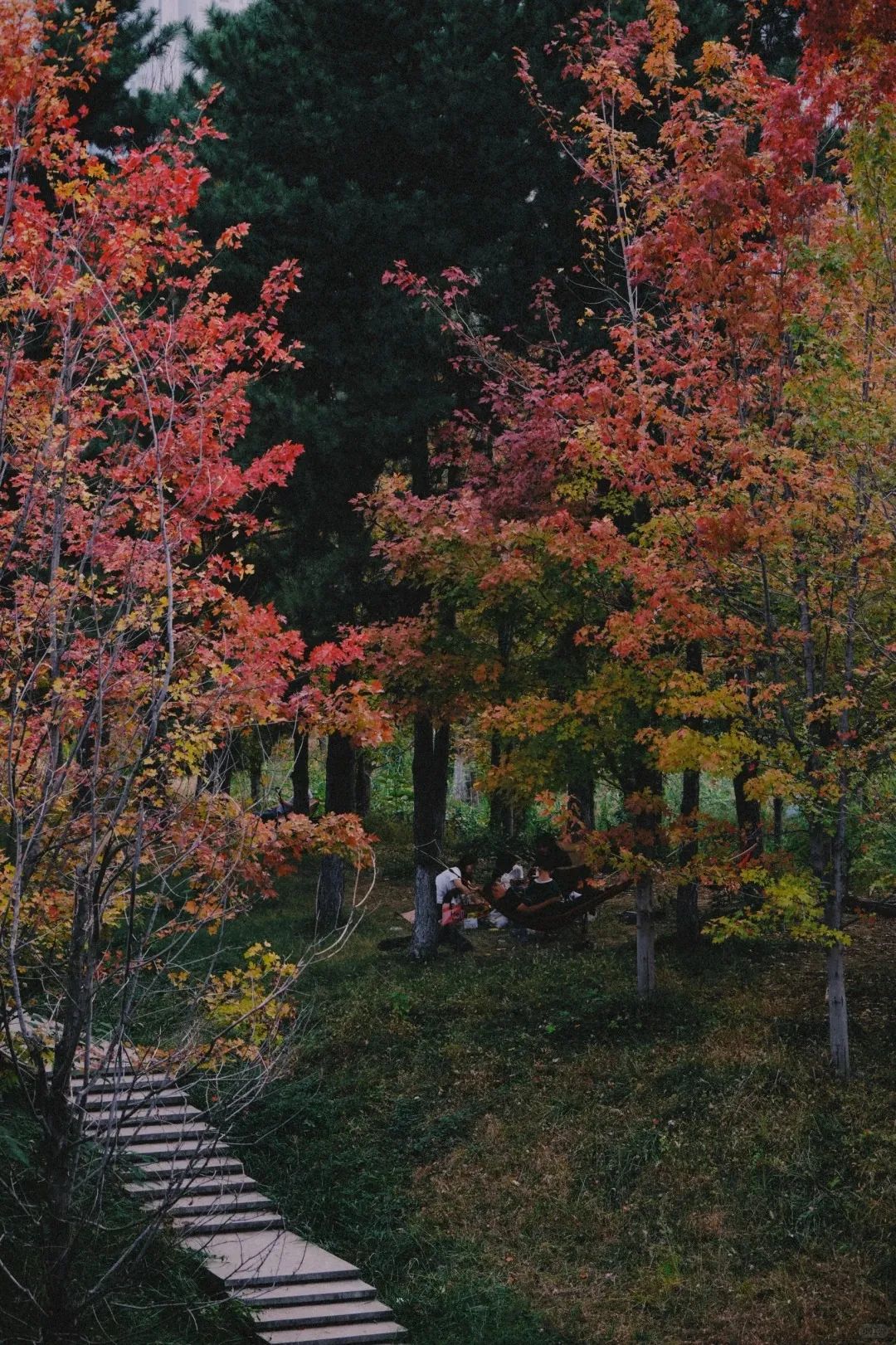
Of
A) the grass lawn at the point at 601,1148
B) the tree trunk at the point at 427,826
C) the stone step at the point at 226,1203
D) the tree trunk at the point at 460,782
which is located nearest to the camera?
the grass lawn at the point at 601,1148

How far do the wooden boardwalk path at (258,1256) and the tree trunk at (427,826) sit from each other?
5.13 m

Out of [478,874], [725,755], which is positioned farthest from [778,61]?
[478,874]

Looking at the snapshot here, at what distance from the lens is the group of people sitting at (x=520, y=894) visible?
13.5 metres

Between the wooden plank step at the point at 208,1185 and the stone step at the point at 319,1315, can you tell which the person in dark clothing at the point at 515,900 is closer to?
the wooden plank step at the point at 208,1185

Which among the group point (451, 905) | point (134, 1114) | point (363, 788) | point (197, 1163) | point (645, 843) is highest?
point (645, 843)

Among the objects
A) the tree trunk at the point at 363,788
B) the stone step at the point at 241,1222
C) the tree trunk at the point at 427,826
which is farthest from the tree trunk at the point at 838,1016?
the tree trunk at the point at 363,788

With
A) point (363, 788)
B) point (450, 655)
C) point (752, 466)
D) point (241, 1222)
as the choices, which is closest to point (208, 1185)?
point (241, 1222)

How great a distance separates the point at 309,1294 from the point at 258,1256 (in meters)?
0.38

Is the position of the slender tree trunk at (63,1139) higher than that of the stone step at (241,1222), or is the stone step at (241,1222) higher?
the slender tree trunk at (63,1139)

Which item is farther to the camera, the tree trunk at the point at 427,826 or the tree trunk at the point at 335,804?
the tree trunk at the point at 335,804

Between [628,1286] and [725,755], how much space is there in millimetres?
3735

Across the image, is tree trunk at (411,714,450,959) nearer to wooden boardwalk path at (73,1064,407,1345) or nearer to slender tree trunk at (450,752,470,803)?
wooden boardwalk path at (73,1064,407,1345)

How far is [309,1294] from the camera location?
7523mm

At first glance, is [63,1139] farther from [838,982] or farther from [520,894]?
[520,894]
